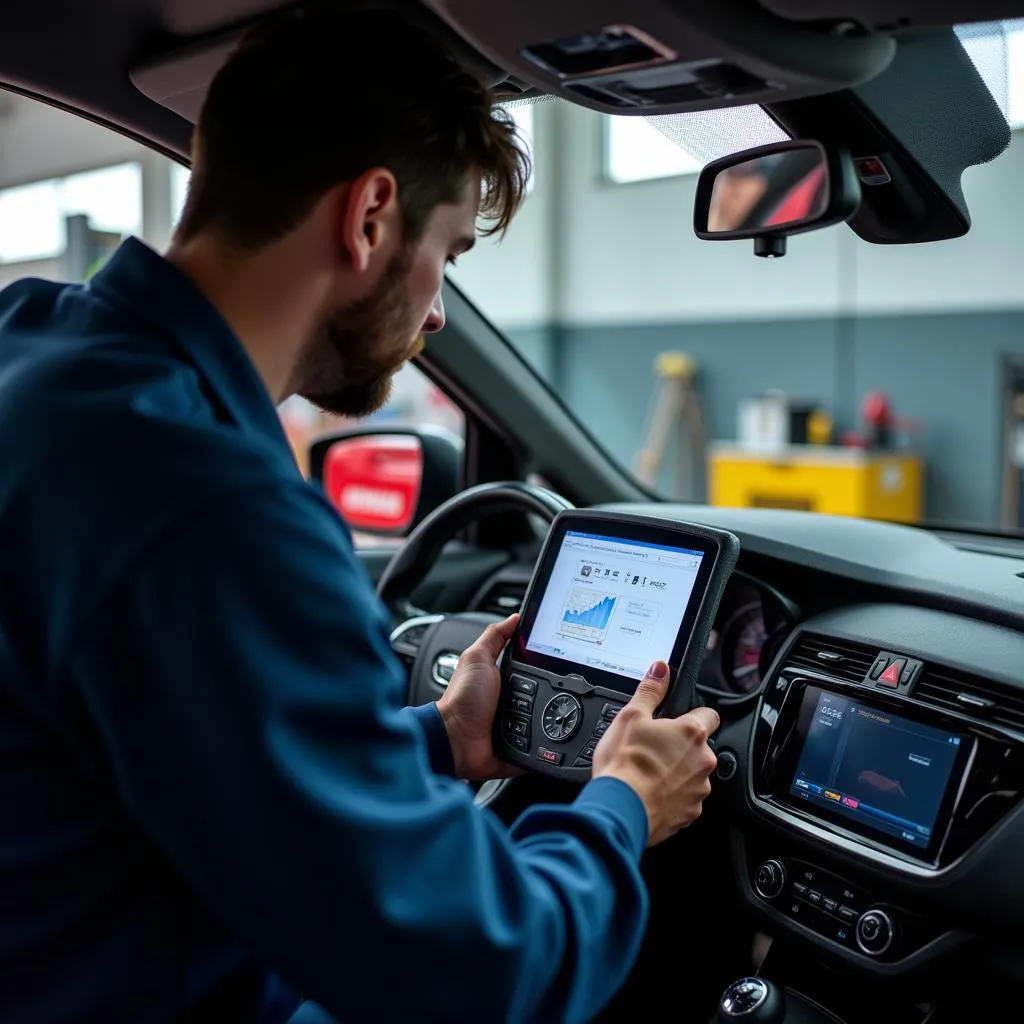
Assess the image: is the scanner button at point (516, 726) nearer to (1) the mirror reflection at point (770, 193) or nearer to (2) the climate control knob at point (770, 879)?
(2) the climate control knob at point (770, 879)

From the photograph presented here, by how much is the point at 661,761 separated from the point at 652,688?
4.8 inches

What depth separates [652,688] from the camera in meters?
1.21

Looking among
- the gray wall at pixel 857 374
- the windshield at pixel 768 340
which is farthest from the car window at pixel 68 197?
the gray wall at pixel 857 374

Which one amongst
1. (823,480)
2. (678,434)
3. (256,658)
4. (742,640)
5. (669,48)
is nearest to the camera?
(256,658)

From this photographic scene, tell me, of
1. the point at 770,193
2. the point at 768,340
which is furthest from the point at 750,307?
the point at 770,193

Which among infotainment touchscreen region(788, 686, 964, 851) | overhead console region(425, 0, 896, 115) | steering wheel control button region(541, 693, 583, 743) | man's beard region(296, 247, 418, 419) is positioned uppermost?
overhead console region(425, 0, 896, 115)

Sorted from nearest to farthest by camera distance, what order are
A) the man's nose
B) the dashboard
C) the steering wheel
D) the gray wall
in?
the man's nose → the dashboard → the steering wheel → the gray wall

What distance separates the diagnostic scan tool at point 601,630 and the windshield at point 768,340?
4569mm

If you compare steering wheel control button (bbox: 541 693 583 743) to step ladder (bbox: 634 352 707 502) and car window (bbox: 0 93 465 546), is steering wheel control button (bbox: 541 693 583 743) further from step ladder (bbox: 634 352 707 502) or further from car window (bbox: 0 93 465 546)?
step ladder (bbox: 634 352 707 502)

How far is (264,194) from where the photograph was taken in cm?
100

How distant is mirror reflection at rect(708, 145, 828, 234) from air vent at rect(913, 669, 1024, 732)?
0.56 metres

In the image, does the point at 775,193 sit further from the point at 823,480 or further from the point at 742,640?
the point at 823,480

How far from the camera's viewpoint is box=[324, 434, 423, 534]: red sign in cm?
244

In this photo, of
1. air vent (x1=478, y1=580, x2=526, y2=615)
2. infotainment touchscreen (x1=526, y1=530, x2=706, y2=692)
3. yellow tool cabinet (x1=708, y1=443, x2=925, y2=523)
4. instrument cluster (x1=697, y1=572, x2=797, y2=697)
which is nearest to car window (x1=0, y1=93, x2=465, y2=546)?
air vent (x1=478, y1=580, x2=526, y2=615)
